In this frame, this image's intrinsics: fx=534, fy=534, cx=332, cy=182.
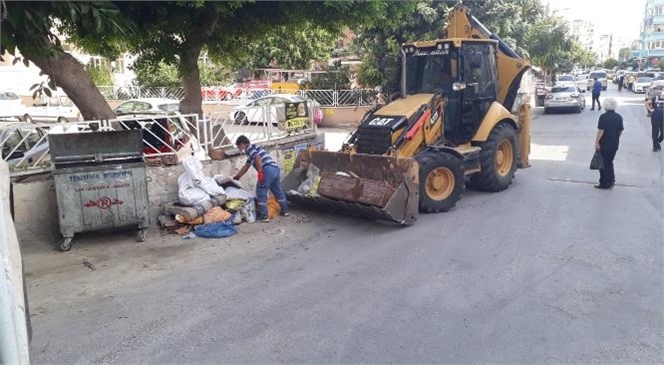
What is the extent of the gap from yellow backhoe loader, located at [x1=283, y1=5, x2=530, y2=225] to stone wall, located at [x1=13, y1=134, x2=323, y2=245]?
42.4 inches

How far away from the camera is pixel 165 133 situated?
30.5 ft

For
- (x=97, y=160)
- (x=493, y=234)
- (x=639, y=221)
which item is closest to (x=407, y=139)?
(x=493, y=234)

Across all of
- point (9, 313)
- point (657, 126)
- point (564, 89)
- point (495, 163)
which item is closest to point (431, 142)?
point (495, 163)

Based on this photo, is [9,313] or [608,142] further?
[608,142]

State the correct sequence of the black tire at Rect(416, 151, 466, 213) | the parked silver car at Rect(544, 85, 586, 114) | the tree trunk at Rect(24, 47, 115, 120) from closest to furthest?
1. the black tire at Rect(416, 151, 466, 213)
2. the tree trunk at Rect(24, 47, 115, 120)
3. the parked silver car at Rect(544, 85, 586, 114)

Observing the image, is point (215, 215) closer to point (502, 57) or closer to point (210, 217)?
point (210, 217)

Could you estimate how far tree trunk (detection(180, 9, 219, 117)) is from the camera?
930 centimetres

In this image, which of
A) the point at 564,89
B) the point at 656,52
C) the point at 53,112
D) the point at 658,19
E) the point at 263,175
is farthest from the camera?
the point at 658,19

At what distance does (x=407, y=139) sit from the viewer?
822 cm

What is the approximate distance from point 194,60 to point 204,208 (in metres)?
3.55

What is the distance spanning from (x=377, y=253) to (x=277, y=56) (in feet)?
80.4

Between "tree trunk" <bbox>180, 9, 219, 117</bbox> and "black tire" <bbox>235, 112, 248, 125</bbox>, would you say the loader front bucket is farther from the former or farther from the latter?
"black tire" <bbox>235, 112, 248, 125</bbox>

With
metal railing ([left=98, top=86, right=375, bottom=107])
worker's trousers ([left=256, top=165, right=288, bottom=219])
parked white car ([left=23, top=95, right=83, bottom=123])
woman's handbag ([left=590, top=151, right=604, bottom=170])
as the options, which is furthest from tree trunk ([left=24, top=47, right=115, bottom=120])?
metal railing ([left=98, top=86, right=375, bottom=107])

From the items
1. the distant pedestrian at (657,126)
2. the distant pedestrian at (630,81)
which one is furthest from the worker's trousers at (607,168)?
the distant pedestrian at (630,81)
